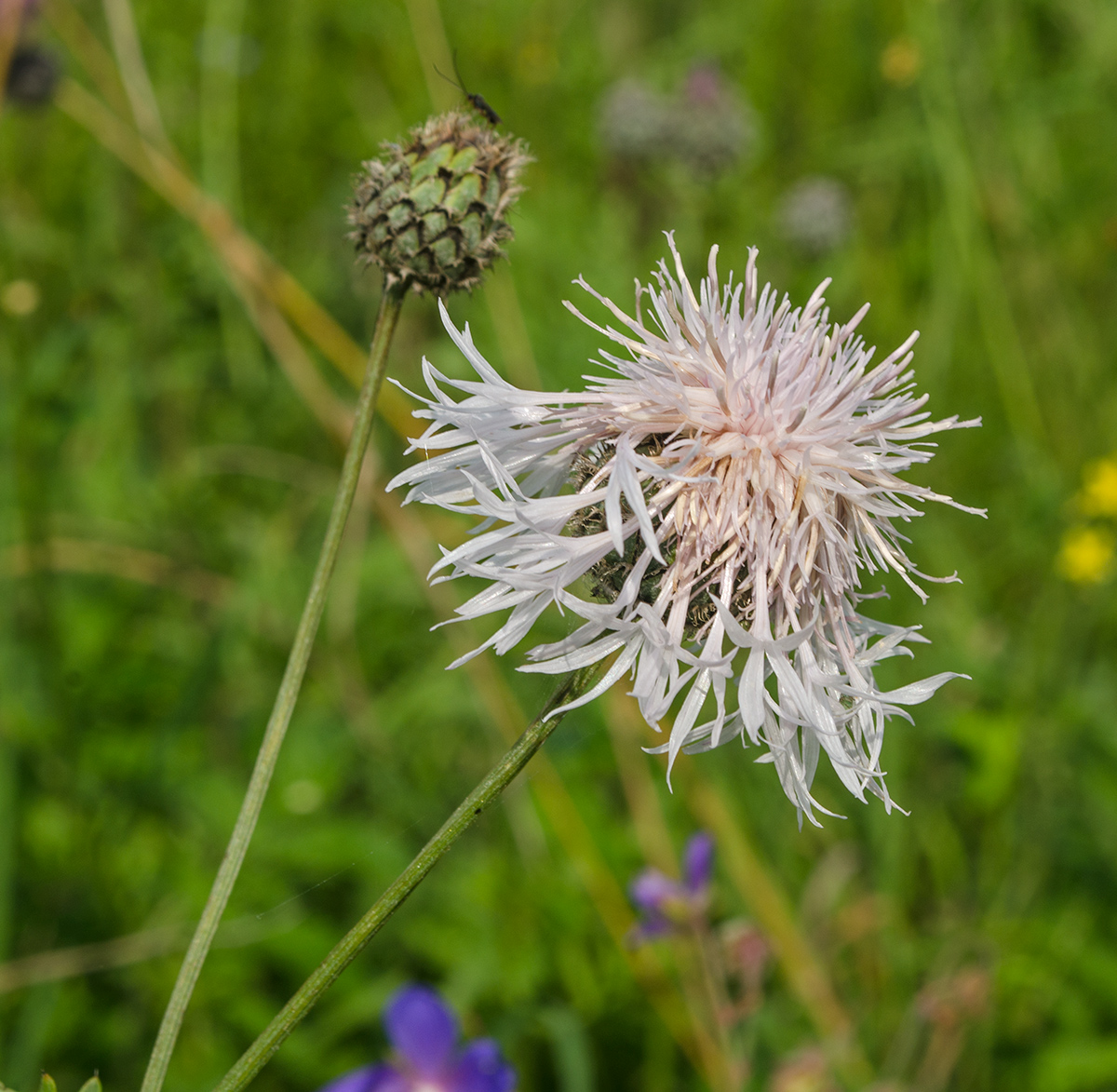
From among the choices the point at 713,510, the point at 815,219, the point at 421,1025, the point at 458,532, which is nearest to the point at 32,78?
the point at 458,532

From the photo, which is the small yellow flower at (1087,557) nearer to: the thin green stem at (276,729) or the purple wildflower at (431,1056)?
the purple wildflower at (431,1056)

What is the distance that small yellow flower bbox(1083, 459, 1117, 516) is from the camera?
99.1 inches

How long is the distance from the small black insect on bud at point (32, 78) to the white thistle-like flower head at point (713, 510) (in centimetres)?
182

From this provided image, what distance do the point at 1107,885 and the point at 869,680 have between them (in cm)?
182

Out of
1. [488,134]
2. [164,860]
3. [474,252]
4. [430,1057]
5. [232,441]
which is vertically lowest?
[430,1057]

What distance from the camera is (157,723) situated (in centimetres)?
242

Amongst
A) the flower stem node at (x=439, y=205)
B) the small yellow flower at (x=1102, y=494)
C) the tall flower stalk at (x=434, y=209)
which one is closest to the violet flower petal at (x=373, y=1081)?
the tall flower stalk at (x=434, y=209)

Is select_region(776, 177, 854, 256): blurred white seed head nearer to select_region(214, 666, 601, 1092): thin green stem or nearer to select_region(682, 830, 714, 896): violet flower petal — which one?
select_region(682, 830, 714, 896): violet flower petal

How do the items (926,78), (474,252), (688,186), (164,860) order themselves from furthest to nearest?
1. (688,186)
2. (926,78)
3. (164,860)
4. (474,252)

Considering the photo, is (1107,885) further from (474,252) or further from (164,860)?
(474,252)

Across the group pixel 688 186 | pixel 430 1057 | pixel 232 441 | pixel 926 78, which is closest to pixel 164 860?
pixel 430 1057

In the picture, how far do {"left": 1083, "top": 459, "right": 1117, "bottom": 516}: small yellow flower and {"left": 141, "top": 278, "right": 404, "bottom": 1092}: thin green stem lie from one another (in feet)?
6.63

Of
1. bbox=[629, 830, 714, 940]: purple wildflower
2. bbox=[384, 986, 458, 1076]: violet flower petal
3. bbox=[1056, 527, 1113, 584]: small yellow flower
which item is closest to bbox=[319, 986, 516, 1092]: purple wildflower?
bbox=[384, 986, 458, 1076]: violet flower petal

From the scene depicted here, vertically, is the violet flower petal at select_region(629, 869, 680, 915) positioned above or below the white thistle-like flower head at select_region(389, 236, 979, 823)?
below
